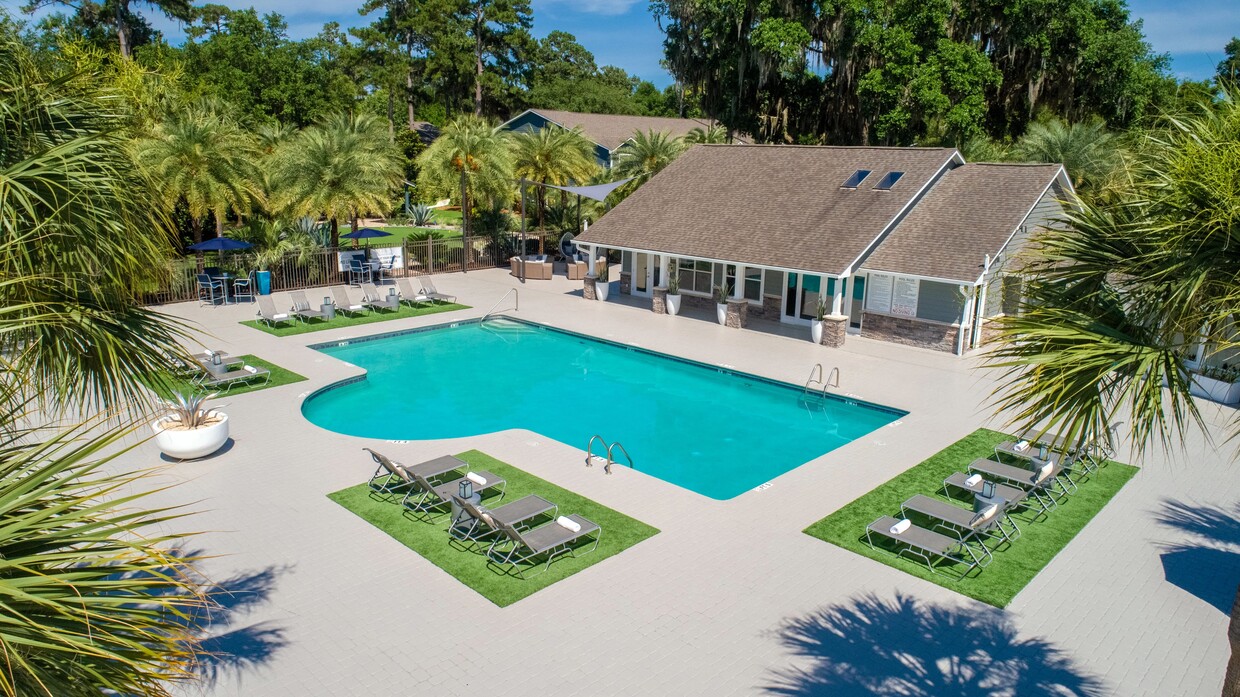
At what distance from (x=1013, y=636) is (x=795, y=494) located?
4.39 metres

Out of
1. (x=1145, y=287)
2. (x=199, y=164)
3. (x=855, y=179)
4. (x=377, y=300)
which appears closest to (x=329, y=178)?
(x=199, y=164)

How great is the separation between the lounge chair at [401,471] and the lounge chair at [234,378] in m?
6.37

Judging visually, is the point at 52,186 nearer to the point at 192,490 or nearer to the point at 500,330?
the point at 192,490

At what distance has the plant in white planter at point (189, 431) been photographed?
1418cm

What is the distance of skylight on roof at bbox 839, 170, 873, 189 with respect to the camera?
26.0 metres

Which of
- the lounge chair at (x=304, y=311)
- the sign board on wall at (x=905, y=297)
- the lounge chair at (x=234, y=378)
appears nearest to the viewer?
the lounge chair at (x=234, y=378)

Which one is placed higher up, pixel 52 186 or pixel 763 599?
pixel 52 186

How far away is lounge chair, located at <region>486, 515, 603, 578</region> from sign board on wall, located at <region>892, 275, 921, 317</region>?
14.4 meters

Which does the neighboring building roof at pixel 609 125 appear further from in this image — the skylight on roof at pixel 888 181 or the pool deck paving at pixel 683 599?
the pool deck paving at pixel 683 599

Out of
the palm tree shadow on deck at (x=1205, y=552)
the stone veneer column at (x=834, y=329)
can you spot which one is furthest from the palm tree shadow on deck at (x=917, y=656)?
the stone veneer column at (x=834, y=329)

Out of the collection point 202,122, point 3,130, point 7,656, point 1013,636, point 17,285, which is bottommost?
point 1013,636

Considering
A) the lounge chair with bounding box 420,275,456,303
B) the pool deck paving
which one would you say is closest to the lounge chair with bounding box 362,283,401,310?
the lounge chair with bounding box 420,275,456,303

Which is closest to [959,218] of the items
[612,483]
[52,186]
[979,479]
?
[979,479]

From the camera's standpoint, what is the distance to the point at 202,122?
27281mm
